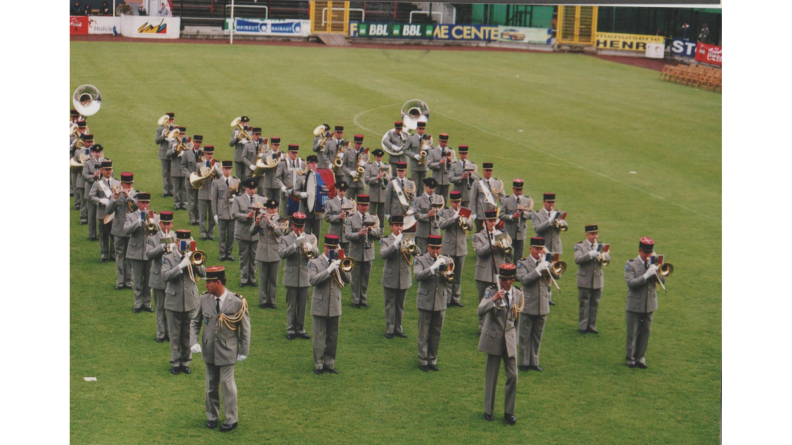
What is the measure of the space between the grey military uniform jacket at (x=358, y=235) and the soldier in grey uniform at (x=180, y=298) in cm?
275

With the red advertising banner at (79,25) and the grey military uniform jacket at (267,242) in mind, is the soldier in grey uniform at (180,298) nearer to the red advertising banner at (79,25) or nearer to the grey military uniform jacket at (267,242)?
the grey military uniform jacket at (267,242)

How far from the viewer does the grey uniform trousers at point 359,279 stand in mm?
13711

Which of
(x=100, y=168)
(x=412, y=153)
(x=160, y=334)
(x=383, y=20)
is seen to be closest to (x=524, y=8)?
(x=383, y=20)

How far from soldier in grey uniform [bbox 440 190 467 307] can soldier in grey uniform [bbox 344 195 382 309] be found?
45.2 inches

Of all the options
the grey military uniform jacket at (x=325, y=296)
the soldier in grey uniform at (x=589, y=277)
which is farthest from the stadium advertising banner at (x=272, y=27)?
the grey military uniform jacket at (x=325, y=296)

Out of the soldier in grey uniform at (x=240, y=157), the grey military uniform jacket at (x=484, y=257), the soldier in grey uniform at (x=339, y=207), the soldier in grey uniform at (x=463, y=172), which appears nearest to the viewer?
the grey military uniform jacket at (x=484, y=257)

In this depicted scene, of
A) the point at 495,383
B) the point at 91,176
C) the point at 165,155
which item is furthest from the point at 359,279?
the point at 165,155

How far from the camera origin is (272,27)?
32.6m

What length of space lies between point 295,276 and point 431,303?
191 cm

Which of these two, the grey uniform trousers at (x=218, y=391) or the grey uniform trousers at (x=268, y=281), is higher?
the grey uniform trousers at (x=268, y=281)

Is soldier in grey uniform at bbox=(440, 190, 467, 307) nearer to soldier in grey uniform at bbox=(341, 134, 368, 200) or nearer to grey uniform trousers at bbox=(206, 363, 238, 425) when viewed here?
soldier in grey uniform at bbox=(341, 134, 368, 200)

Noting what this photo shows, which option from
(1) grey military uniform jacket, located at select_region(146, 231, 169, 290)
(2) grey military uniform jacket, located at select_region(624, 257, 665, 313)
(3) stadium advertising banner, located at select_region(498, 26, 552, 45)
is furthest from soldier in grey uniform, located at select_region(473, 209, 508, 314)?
(3) stadium advertising banner, located at select_region(498, 26, 552, 45)

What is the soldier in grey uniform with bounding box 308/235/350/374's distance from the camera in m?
11.4

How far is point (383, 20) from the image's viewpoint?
112 ft
